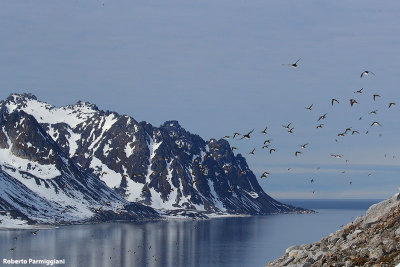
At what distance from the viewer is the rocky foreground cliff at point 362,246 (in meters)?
34.4

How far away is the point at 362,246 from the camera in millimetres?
37219

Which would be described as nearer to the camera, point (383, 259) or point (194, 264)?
point (383, 259)

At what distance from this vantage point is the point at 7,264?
619 ft

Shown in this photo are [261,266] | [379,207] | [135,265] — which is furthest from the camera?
[135,265]

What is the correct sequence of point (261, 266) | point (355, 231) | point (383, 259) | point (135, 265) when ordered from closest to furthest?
point (383, 259) → point (355, 231) → point (261, 266) → point (135, 265)

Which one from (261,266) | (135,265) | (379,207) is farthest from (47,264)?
(379,207)

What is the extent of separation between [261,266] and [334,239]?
13804cm

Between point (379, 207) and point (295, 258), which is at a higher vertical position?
point (379, 207)

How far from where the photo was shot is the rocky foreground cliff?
113 ft

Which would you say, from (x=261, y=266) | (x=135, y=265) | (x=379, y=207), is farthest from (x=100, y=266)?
(x=379, y=207)

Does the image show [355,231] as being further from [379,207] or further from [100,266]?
[100,266]

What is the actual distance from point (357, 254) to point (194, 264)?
544 feet

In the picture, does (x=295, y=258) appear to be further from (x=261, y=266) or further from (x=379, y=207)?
(x=261, y=266)

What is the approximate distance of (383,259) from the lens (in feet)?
110
